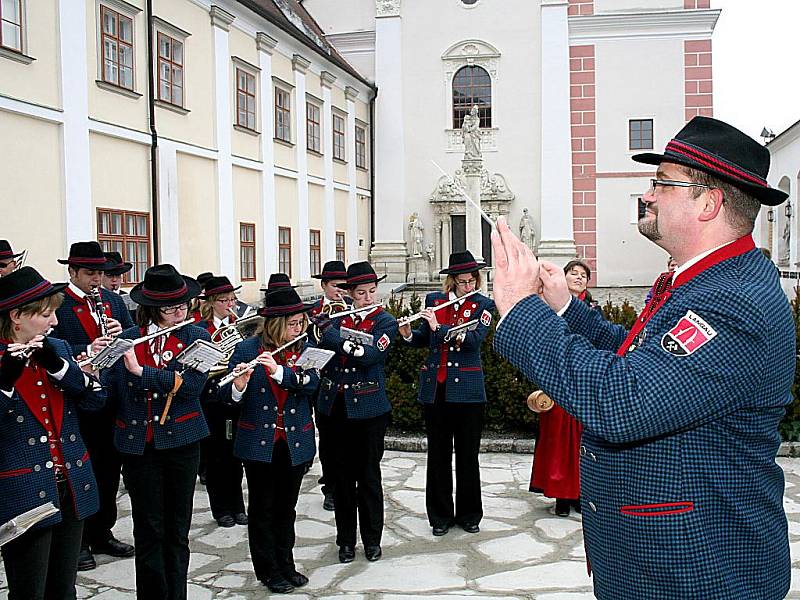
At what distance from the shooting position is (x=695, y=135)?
2.44 m

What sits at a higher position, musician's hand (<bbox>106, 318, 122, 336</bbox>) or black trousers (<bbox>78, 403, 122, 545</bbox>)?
musician's hand (<bbox>106, 318, 122, 336</bbox>)

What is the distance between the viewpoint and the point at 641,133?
91.9ft

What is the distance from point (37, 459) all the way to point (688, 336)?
318 centimetres

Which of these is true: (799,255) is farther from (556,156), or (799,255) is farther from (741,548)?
(741,548)

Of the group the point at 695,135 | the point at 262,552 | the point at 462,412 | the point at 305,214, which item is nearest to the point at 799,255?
the point at 305,214

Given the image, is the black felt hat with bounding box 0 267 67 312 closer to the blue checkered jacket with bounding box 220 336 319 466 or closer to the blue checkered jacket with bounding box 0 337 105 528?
the blue checkered jacket with bounding box 0 337 105 528

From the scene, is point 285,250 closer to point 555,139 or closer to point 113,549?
point 555,139

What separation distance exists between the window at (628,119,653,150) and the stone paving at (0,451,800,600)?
2188 cm

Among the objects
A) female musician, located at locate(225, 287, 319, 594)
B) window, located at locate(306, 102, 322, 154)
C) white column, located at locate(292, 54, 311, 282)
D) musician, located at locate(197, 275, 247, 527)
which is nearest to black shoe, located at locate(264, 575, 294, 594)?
female musician, located at locate(225, 287, 319, 594)

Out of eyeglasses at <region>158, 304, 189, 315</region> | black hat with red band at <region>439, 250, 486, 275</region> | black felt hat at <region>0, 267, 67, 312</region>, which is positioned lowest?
eyeglasses at <region>158, 304, 189, 315</region>

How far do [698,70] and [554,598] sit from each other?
2565 cm

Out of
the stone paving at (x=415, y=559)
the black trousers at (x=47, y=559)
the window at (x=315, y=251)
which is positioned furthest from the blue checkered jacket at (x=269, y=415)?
the window at (x=315, y=251)

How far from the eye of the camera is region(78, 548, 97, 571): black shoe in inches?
226

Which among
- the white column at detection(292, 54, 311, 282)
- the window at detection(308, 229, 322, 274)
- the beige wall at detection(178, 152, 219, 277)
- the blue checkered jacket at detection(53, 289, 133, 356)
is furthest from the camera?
the window at detection(308, 229, 322, 274)
